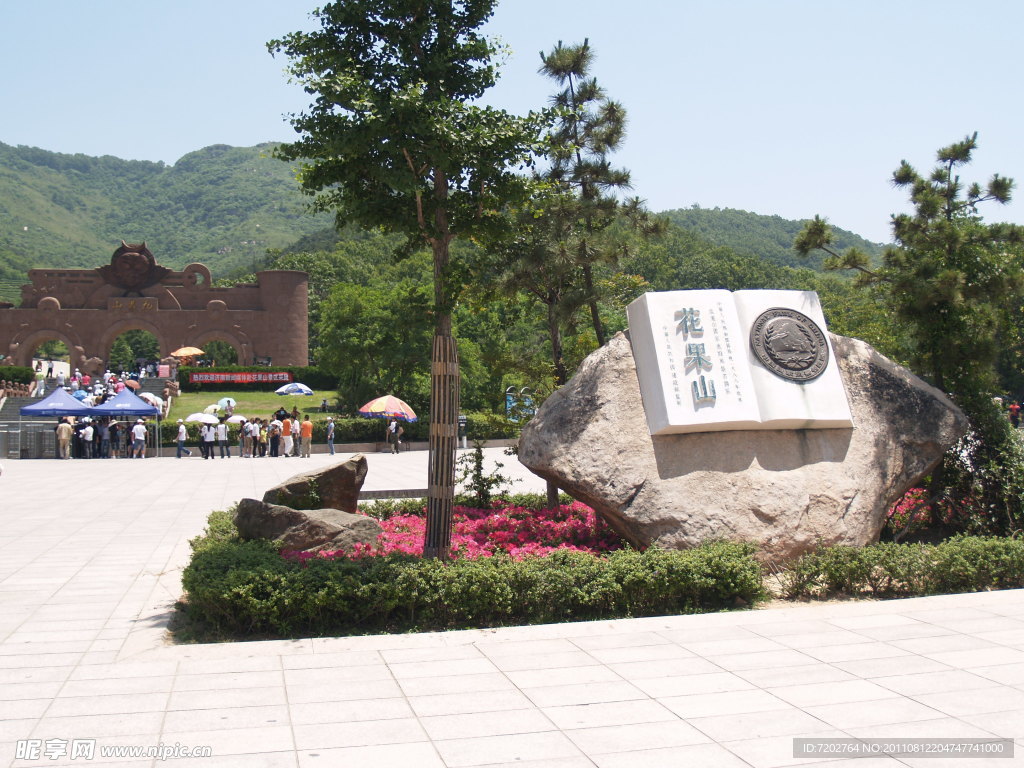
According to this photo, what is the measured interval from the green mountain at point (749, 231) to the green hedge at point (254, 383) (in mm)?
63650

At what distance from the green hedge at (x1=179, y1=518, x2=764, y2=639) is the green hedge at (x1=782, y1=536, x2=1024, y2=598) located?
0.52 meters

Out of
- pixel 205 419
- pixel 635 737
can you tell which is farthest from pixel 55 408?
pixel 635 737

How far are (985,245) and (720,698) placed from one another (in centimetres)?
643

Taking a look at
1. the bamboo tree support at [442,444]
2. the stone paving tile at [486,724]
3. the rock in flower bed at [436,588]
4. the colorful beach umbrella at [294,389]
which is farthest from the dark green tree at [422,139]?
the colorful beach umbrella at [294,389]

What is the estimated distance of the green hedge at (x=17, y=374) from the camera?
3681 centimetres

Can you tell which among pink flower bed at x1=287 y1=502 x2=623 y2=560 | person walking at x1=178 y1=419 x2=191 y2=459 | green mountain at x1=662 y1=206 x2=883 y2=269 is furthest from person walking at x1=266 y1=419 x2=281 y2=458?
green mountain at x1=662 y1=206 x2=883 y2=269

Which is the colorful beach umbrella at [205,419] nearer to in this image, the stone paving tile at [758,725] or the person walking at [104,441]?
the person walking at [104,441]

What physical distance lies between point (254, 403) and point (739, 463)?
32.8 metres

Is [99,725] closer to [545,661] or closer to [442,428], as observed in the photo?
[545,661]

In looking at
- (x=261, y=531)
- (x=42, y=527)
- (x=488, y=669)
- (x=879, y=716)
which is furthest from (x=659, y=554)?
(x=42, y=527)

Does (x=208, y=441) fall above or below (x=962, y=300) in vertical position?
below

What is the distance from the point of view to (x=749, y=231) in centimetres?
11200

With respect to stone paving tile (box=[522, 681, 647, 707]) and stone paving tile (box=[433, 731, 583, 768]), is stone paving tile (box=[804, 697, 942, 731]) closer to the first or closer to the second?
stone paving tile (box=[522, 681, 647, 707])

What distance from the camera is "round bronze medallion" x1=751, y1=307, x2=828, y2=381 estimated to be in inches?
313
